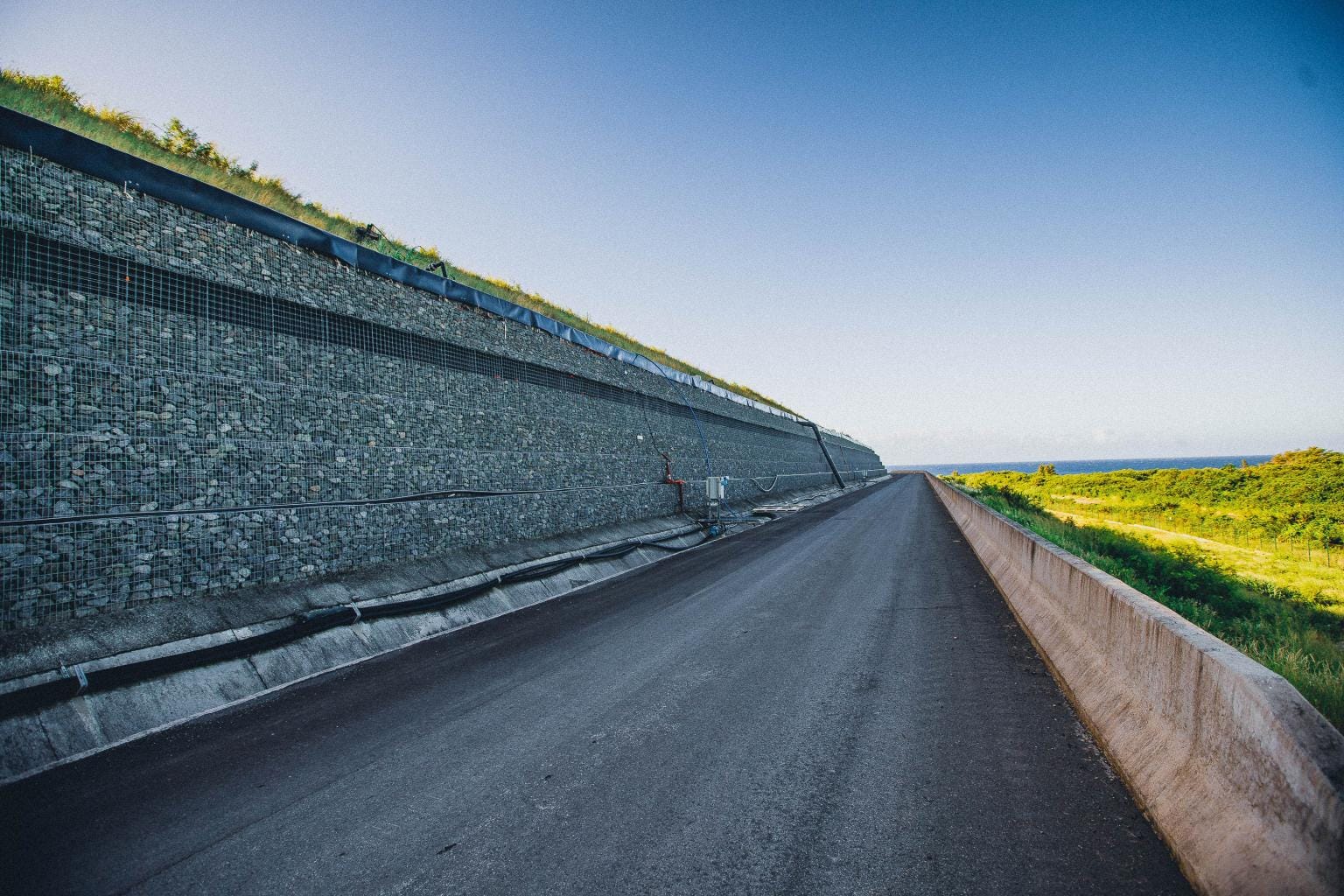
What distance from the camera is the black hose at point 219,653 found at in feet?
15.5

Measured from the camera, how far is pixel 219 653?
19.6 feet

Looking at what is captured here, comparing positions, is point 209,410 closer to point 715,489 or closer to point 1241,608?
point 715,489

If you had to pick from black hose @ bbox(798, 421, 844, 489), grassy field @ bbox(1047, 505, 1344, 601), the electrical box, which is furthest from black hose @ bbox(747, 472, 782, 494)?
black hose @ bbox(798, 421, 844, 489)

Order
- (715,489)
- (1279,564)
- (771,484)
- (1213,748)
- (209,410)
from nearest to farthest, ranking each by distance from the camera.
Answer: (1213,748), (209,410), (1279,564), (715,489), (771,484)

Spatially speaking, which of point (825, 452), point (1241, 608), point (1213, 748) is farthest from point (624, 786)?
point (825, 452)

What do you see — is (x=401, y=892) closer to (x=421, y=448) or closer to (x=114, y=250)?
(x=114, y=250)

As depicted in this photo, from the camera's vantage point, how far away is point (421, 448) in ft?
34.9

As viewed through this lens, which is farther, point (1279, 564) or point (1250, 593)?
point (1279, 564)

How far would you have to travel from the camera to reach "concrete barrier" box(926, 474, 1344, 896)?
2.19 m

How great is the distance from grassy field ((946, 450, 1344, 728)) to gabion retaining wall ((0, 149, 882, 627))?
10.0 metres

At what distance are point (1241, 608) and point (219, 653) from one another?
653 inches

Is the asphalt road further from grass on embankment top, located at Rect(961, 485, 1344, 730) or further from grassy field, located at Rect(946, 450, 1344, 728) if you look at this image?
grassy field, located at Rect(946, 450, 1344, 728)

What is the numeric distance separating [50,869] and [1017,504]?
33.6m

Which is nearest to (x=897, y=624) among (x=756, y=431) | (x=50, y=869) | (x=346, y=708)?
(x=346, y=708)
